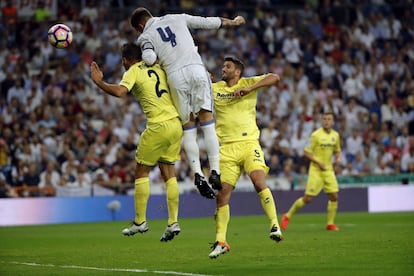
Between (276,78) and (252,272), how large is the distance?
10.6ft

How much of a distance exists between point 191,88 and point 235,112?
1.70 meters

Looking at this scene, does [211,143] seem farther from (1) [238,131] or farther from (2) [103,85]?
(2) [103,85]

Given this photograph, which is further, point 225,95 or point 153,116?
point 225,95

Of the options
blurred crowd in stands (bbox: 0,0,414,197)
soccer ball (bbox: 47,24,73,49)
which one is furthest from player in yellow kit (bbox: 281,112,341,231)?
soccer ball (bbox: 47,24,73,49)

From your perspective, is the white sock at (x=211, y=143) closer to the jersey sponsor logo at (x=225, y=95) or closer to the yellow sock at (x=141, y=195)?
the yellow sock at (x=141, y=195)

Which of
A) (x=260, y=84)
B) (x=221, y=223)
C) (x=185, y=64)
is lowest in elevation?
(x=221, y=223)

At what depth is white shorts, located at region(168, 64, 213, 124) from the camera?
1270 centimetres

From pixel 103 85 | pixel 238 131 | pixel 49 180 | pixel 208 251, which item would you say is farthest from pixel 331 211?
pixel 103 85

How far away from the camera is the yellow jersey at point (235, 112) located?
14.3 metres

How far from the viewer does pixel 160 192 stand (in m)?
26.5

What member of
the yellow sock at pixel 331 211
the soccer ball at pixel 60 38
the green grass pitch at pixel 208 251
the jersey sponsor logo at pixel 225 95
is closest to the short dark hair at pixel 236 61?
the jersey sponsor logo at pixel 225 95

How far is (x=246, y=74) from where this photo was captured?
3042 centimetres

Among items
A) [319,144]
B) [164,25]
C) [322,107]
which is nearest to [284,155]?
[322,107]

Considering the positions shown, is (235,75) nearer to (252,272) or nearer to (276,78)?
(276,78)
